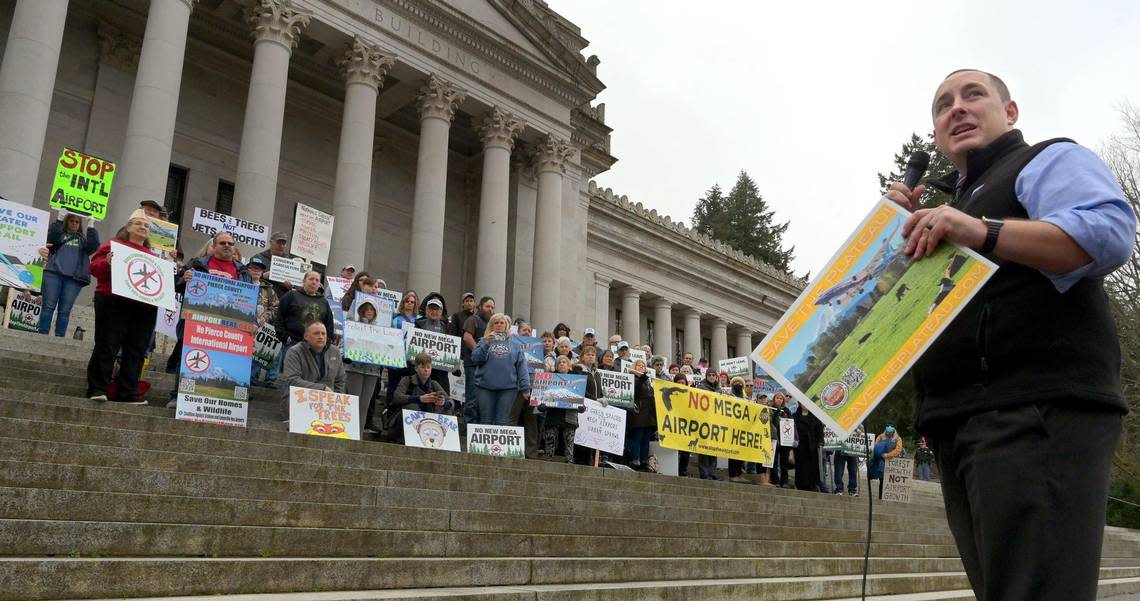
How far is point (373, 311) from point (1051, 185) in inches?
403

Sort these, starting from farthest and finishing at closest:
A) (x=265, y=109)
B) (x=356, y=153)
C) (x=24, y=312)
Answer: (x=356, y=153), (x=265, y=109), (x=24, y=312)

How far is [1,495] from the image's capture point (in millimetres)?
4430

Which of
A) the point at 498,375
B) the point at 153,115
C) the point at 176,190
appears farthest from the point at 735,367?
the point at 176,190

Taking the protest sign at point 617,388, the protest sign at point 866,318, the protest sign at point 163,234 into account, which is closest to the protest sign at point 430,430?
the protest sign at point 617,388

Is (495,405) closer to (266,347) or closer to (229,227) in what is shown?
(266,347)

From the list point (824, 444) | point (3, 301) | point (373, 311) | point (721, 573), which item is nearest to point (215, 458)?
point (721, 573)

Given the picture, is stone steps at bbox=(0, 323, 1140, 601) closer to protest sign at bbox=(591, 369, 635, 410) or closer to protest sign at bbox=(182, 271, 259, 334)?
protest sign at bbox=(182, 271, 259, 334)

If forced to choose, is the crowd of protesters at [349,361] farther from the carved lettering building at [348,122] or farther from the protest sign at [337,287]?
the carved lettering building at [348,122]

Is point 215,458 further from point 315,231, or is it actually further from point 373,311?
point 315,231

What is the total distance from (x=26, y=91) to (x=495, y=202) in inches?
463

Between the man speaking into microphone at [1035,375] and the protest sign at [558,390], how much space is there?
941 cm

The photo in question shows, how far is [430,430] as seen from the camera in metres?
10.2

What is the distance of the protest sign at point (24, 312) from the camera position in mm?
11742

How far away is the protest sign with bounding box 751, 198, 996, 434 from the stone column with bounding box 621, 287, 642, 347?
31.8 meters
